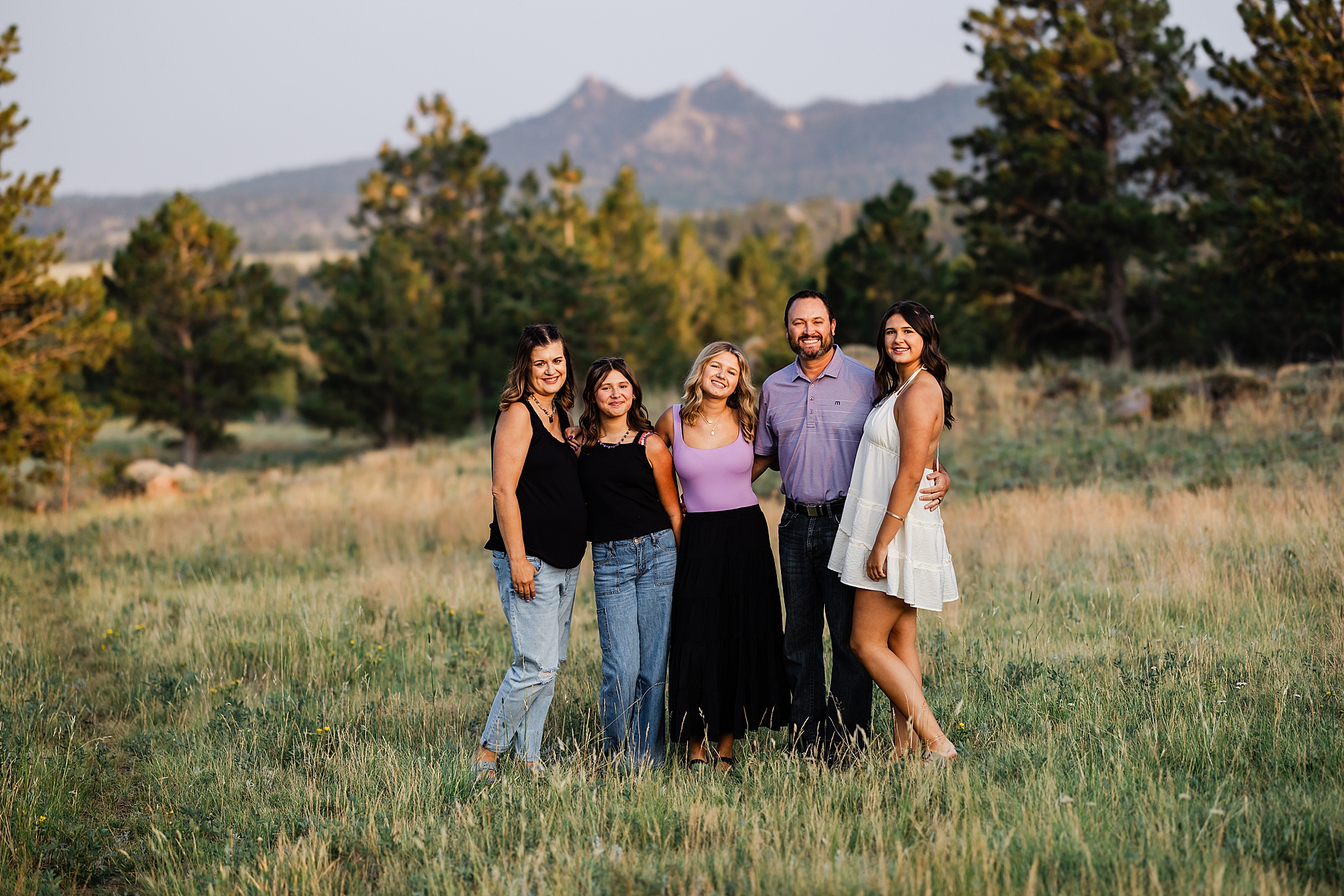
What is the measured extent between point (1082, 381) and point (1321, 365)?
378 cm

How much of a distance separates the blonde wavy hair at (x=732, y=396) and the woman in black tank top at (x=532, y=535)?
2.06 ft

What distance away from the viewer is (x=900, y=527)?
3.85 meters

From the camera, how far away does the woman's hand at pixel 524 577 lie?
4.23m

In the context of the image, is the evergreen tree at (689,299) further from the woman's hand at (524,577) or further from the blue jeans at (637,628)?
the woman's hand at (524,577)

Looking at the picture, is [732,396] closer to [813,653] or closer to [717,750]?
[813,653]

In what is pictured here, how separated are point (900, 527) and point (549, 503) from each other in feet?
5.40

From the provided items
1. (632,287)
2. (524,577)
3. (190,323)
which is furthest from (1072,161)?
(190,323)

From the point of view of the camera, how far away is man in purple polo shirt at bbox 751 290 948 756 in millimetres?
4293

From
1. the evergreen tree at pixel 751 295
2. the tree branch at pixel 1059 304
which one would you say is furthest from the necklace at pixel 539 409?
the evergreen tree at pixel 751 295

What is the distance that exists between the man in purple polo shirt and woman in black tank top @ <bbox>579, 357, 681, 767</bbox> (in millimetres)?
605

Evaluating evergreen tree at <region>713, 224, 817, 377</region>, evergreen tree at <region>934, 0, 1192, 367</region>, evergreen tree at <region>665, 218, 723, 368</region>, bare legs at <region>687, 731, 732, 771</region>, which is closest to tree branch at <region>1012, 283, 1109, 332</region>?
evergreen tree at <region>934, 0, 1192, 367</region>

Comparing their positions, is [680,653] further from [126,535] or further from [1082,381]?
[1082,381]

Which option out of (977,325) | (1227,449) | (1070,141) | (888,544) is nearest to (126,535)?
(888,544)

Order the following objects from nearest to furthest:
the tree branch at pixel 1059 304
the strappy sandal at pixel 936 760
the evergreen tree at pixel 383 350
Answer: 1. the strappy sandal at pixel 936 760
2. the tree branch at pixel 1059 304
3. the evergreen tree at pixel 383 350
